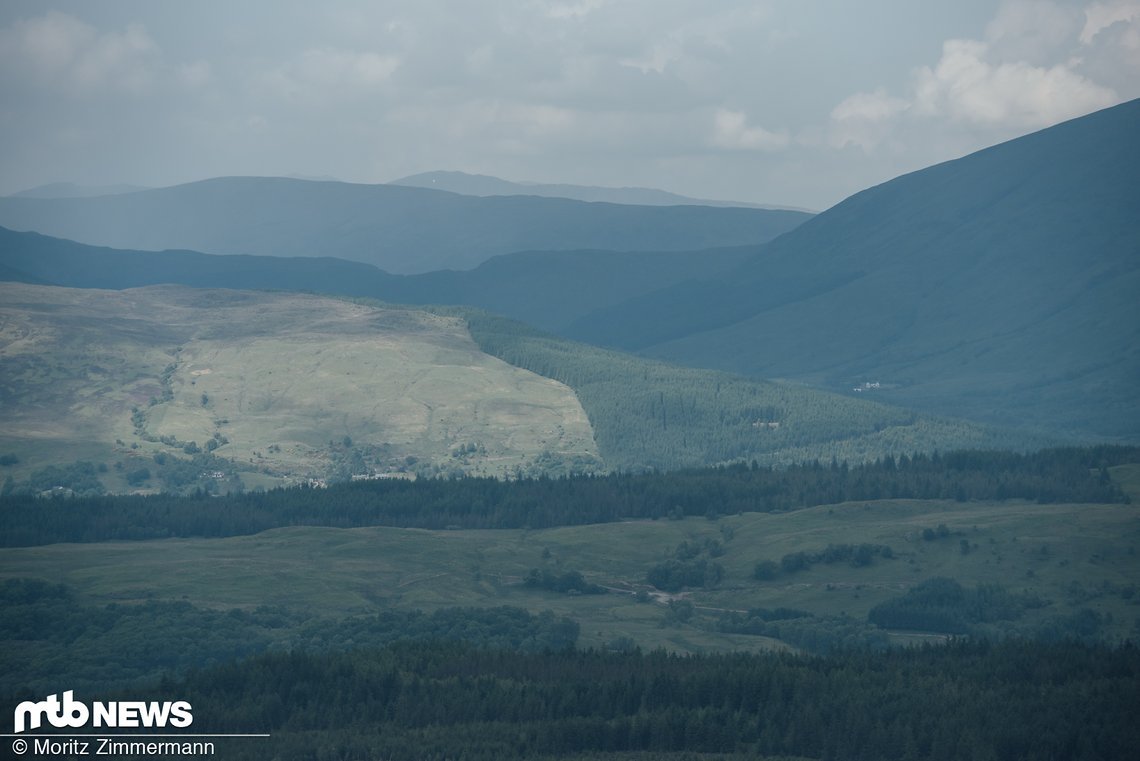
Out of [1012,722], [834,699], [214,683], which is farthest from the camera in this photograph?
[214,683]

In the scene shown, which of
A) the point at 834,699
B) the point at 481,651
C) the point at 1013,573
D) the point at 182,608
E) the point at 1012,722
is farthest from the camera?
the point at 1013,573

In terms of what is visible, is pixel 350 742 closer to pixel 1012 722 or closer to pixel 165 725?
pixel 165 725

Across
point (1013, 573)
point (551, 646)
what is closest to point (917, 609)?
point (1013, 573)

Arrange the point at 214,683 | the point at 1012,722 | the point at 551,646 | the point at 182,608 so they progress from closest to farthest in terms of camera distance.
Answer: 1. the point at 1012,722
2. the point at 214,683
3. the point at 551,646
4. the point at 182,608

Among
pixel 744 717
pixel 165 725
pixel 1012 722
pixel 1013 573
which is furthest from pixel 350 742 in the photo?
pixel 1013 573

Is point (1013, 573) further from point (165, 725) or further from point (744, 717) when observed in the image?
point (165, 725)

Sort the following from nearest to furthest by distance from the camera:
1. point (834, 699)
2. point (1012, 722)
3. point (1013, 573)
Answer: point (1012, 722) → point (834, 699) → point (1013, 573)

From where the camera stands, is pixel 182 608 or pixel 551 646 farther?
pixel 182 608

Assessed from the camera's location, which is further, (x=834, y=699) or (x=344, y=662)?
(x=344, y=662)

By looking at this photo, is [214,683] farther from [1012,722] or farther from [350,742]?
[1012,722]
